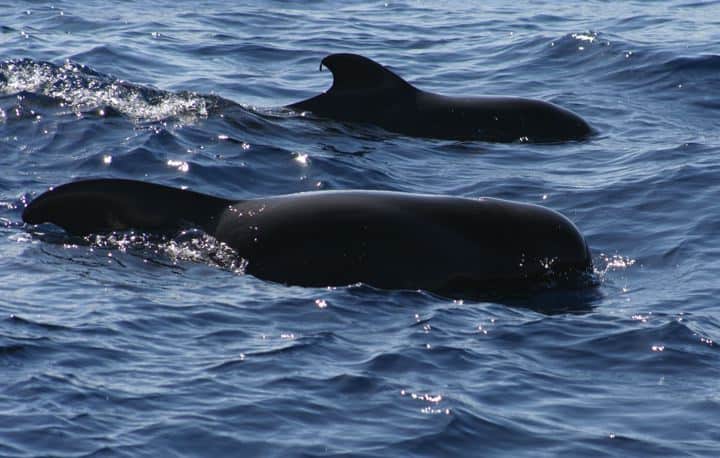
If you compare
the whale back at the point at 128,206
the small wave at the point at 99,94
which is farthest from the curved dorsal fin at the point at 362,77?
the whale back at the point at 128,206

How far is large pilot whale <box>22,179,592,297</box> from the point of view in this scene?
11.1m

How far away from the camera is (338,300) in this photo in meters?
10.6

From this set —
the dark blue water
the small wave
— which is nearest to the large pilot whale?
the dark blue water

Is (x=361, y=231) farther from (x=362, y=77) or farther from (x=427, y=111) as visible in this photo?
(x=362, y=77)

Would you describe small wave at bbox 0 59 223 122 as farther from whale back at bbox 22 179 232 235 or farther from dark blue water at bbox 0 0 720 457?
whale back at bbox 22 179 232 235

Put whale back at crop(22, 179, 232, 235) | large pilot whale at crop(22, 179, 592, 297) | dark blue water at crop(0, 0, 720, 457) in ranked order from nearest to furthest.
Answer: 1. dark blue water at crop(0, 0, 720, 457)
2. large pilot whale at crop(22, 179, 592, 297)
3. whale back at crop(22, 179, 232, 235)

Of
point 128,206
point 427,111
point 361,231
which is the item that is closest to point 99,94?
point 427,111

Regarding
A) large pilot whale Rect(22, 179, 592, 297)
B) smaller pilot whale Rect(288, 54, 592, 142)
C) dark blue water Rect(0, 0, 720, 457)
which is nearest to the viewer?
dark blue water Rect(0, 0, 720, 457)

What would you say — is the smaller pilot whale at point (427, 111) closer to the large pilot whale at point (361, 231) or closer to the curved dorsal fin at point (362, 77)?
the curved dorsal fin at point (362, 77)

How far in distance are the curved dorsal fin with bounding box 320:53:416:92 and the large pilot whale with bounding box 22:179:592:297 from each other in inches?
240

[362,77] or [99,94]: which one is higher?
[362,77]

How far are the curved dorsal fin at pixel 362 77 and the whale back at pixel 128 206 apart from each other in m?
6.10

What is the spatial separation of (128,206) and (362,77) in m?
6.56

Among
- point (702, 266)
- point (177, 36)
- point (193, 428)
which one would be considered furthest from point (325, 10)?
point (193, 428)
